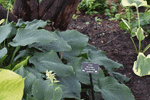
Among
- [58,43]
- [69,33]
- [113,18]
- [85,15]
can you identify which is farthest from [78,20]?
[58,43]

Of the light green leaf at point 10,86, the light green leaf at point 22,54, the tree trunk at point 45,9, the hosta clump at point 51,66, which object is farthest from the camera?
the tree trunk at point 45,9

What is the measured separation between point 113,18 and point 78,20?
0.79 m

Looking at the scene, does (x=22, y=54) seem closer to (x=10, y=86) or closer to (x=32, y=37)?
(x=32, y=37)

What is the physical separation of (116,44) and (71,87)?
62.6 inches

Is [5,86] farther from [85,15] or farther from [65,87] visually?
[85,15]

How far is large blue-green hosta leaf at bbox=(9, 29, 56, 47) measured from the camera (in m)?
1.31

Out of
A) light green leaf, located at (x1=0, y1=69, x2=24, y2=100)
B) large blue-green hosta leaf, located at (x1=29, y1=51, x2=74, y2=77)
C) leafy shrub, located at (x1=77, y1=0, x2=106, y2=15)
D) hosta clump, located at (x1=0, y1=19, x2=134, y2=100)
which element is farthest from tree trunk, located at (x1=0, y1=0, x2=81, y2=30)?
light green leaf, located at (x1=0, y1=69, x2=24, y2=100)

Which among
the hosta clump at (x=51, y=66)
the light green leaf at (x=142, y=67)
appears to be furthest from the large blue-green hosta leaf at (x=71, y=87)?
the light green leaf at (x=142, y=67)

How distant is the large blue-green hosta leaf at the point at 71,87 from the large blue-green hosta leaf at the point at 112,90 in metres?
0.18

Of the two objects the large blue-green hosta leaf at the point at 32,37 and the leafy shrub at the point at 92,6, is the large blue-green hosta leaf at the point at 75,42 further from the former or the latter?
the leafy shrub at the point at 92,6

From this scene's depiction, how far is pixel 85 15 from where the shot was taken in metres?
→ 3.80

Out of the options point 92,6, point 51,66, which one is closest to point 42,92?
point 51,66

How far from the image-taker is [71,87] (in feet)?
4.33

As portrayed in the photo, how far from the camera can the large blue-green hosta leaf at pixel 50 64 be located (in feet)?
4.19
